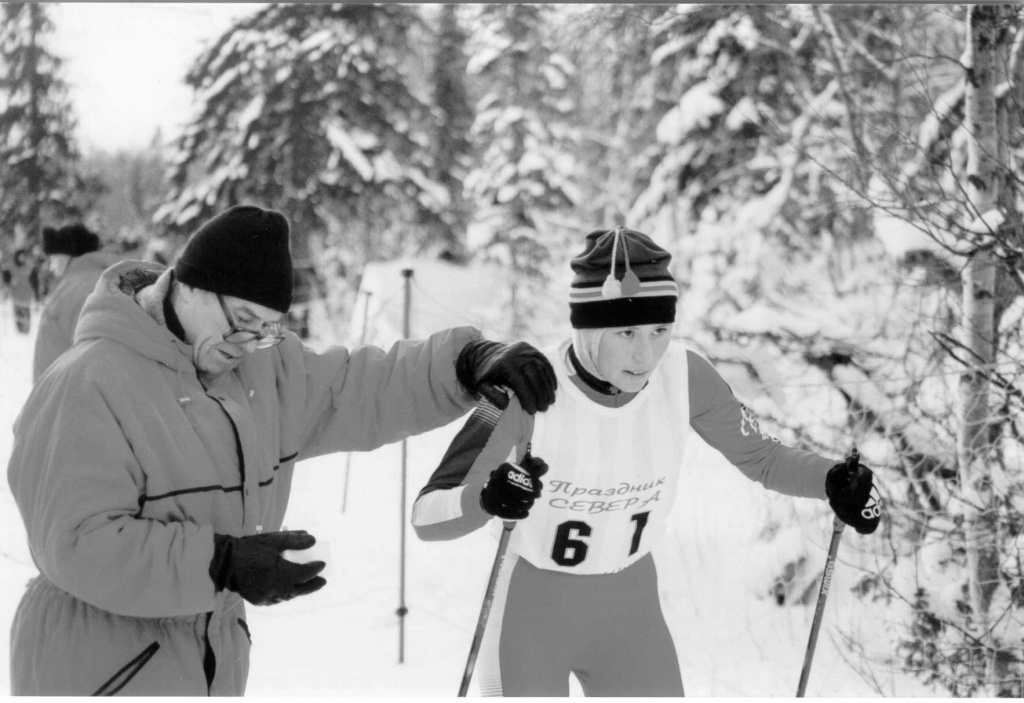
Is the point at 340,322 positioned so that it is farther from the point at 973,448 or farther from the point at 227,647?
the point at 227,647

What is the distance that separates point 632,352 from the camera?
7.16 feet

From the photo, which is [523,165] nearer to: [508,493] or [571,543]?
[571,543]

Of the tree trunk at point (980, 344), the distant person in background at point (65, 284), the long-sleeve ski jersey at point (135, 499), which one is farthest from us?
the distant person in background at point (65, 284)

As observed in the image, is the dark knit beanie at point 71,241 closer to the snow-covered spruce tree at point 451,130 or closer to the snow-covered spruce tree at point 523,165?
the snow-covered spruce tree at point 523,165

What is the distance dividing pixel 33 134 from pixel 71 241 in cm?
709

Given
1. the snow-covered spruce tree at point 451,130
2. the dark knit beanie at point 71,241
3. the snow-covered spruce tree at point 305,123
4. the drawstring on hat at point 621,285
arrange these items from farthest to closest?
1. the snow-covered spruce tree at point 451,130
2. the snow-covered spruce tree at point 305,123
3. the dark knit beanie at point 71,241
4. the drawstring on hat at point 621,285

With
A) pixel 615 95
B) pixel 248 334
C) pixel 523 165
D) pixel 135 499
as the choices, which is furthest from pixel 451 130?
pixel 135 499

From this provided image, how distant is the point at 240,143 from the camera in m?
10.4

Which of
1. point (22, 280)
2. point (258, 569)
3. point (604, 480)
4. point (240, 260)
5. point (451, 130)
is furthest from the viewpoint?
point (451, 130)

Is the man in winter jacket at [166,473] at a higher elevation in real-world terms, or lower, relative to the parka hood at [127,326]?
lower

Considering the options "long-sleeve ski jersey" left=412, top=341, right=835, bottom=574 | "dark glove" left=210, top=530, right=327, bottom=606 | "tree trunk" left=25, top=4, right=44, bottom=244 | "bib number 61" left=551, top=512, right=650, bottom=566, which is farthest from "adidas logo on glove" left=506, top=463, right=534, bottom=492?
"tree trunk" left=25, top=4, right=44, bottom=244

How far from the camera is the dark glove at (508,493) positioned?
1901 mm

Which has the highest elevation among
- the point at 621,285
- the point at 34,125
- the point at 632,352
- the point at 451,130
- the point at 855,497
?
the point at 451,130

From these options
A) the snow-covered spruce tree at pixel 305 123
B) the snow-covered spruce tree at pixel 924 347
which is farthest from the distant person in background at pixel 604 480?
the snow-covered spruce tree at pixel 305 123
